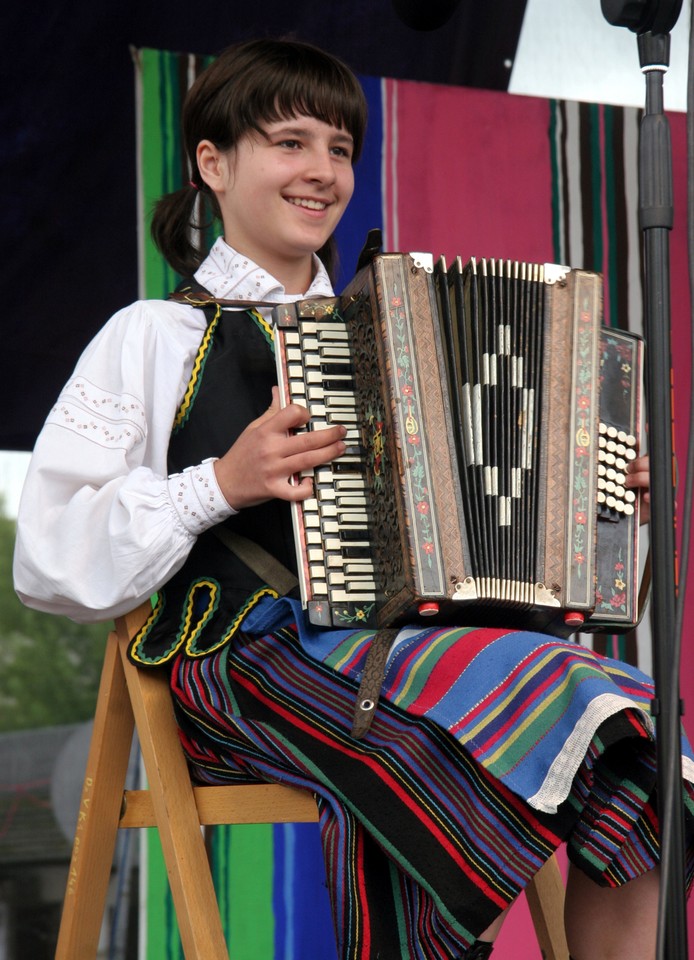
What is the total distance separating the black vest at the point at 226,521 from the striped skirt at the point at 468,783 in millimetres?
183

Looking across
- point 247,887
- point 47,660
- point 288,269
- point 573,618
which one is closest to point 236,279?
point 288,269

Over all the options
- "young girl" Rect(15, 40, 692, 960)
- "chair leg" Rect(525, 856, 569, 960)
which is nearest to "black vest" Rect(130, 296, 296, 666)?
"young girl" Rect(15, 40, 692, 960)

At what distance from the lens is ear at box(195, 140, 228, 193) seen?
158cm

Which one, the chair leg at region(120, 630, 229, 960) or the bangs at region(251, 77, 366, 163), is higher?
the bangs at region(251, 77, 366, 163)

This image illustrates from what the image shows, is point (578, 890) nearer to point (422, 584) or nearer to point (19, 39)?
point (422, 584)

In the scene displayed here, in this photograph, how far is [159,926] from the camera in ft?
6.35

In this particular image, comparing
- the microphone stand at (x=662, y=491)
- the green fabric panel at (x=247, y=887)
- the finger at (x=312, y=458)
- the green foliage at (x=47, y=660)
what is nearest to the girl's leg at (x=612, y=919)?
the microphone stand at (x=662, y=491)

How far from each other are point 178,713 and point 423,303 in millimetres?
472

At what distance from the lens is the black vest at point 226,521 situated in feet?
4.41

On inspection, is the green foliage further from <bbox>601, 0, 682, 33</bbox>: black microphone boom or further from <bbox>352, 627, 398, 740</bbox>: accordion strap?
<bbox>601, 0, 682, 33</bbox>: black microphone boom

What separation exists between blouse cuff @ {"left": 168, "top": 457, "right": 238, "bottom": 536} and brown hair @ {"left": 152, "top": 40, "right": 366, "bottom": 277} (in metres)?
0.44

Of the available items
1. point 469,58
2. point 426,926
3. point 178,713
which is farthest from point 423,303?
point 469,58

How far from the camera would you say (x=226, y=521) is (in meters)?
1.42

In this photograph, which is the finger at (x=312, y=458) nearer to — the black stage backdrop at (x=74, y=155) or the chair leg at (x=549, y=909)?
the chair leg at (x=549, y=909)
